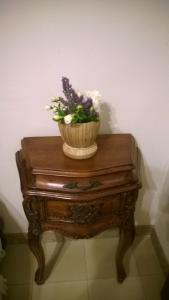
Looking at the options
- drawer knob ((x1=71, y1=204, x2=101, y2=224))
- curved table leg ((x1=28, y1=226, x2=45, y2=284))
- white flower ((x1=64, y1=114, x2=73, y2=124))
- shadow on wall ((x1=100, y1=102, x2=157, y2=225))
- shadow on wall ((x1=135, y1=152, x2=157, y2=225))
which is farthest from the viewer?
shadow on wall ((x1=135, y1=152, x2=157, y2=225))

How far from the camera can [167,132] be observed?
1.35 m

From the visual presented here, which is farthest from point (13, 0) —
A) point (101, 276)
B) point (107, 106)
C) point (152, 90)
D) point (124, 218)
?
point (101, 276)

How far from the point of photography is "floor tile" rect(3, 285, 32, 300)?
4.38 feet

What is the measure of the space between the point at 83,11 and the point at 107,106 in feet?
1.45

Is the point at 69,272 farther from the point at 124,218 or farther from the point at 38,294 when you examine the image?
the point at 124,218

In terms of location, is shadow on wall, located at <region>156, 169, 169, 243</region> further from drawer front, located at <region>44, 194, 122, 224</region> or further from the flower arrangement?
the flower arrangement

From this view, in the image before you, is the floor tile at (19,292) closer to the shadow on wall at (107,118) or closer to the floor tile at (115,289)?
the floor tile at (115,289)

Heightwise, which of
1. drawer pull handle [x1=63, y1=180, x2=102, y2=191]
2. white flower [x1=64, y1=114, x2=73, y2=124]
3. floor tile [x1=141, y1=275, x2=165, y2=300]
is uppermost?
white flower [x1=64, y1=114, x2=73, y2=124]

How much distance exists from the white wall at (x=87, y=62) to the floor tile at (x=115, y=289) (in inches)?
31.7

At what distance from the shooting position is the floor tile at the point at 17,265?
56.6 inches

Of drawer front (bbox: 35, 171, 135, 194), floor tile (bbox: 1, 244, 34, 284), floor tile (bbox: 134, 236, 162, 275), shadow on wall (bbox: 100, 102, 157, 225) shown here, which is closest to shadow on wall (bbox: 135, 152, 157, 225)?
shadow on wall (bbox: 100, 102, 157, 225)

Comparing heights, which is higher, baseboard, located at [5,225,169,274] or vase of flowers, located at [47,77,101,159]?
vase of flowers, located at [47,77,101,159]

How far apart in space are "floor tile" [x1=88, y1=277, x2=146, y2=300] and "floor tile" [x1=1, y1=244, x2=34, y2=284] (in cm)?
38

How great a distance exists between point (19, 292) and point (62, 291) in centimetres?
24
